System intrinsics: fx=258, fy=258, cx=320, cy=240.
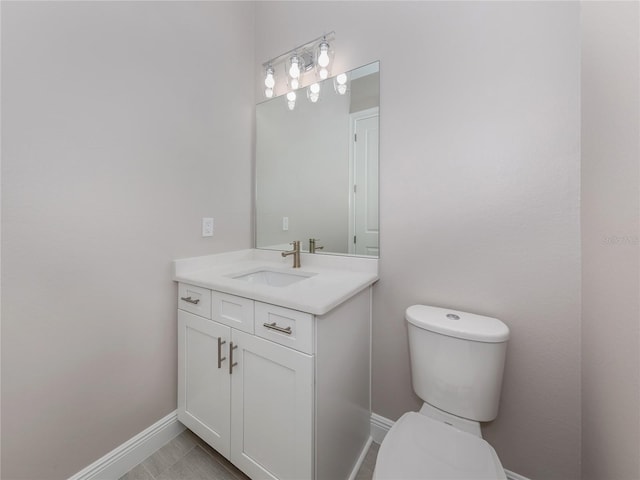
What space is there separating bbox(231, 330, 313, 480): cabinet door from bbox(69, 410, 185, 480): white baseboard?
47cm

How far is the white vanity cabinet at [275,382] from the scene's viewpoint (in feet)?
3.07

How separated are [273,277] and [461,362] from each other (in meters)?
1.06

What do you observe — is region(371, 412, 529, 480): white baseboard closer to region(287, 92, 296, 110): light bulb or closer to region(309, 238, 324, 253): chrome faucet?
region(309, 238, 324, 253): chrome faucet

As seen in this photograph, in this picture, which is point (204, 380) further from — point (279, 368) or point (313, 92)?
point (313, 92)

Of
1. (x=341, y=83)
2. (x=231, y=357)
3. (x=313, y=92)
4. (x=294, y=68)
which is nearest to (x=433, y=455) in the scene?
(x=231, y=357)

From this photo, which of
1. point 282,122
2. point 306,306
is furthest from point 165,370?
point 282,122

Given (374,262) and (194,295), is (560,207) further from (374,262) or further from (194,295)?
(194,295)

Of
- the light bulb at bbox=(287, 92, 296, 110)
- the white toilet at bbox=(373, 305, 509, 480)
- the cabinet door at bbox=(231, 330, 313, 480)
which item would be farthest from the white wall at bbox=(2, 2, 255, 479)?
the white toilet at bbox=(373, 305, 509, 480)

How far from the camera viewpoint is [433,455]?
85cm

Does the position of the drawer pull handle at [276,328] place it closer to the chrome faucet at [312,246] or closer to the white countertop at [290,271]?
the white countertop at [290,271]

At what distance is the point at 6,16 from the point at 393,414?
228 centimetres

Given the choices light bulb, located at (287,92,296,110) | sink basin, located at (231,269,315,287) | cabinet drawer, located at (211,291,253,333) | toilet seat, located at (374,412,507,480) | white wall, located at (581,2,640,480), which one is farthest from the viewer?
light bulb, located at (287,92,296,110)

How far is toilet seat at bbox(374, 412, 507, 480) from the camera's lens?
2.56ft

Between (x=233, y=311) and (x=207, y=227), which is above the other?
(x=207, y=227)
